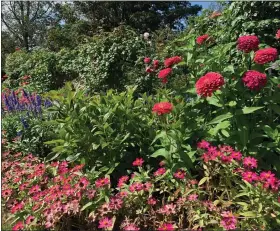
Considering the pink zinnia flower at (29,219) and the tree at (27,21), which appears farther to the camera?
the tree at (27,21)

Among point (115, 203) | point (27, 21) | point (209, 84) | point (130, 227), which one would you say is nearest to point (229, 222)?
point (130, 227)

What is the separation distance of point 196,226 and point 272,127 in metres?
0.96

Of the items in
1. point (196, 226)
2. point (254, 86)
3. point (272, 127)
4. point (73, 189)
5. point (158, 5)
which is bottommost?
point (196, 226)

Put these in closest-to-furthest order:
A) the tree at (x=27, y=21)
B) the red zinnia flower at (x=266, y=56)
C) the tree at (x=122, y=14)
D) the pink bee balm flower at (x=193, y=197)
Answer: the pink bee balm flower at (x=193, y=197) < the red zinnia flower at (x=266, y=56) < the tree at (x=122, y=14) < the tree at (x=27, y=21)

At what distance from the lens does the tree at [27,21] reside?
24047mm

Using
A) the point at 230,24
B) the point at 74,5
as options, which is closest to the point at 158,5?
the point at 74,5

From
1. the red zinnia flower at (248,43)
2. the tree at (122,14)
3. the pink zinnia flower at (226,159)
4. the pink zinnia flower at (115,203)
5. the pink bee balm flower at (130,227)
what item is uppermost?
the tree at (122,14)

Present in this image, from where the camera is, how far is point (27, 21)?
78.3 ft

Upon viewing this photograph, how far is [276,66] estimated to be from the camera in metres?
2.98

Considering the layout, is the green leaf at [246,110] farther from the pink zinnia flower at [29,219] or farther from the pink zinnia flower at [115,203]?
the pink zinnia flower at [29,219]

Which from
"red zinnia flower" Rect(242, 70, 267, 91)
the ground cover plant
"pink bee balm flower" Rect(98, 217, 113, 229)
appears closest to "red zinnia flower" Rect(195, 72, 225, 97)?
the ground cover plant

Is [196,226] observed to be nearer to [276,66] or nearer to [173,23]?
[276,66]

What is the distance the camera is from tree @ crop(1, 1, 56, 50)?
2405 centimetres

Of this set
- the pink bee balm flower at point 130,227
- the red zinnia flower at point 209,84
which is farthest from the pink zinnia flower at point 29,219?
the red zinnia flower at point 209,84
